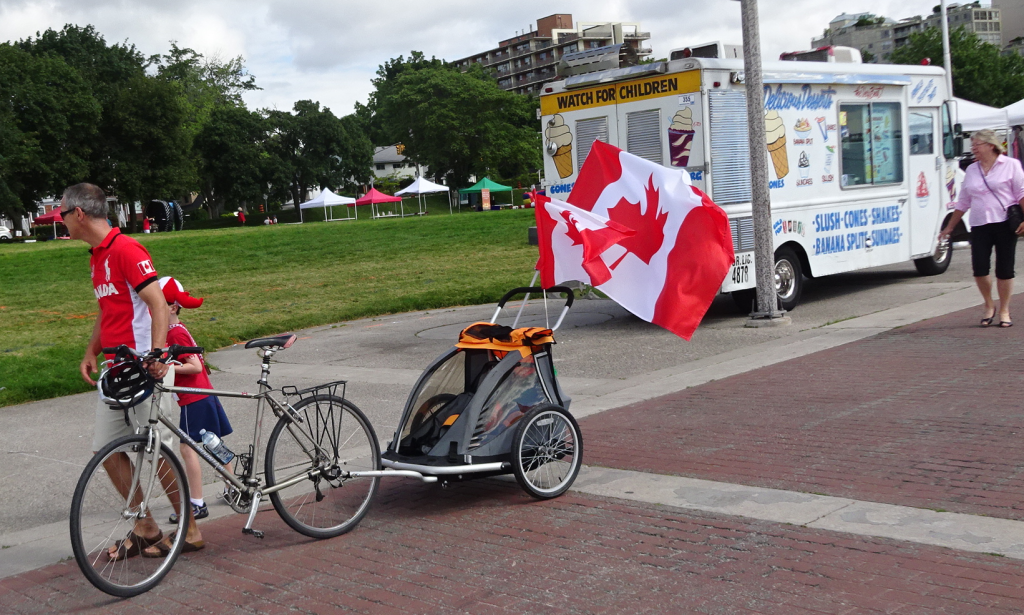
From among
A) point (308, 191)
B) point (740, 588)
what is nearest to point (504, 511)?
point (740, 588)

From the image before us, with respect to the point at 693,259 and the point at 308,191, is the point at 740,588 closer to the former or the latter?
the point at 693,259

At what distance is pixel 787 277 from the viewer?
1290 cm

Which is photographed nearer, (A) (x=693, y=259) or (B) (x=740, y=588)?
(B) (x=740, y=588)

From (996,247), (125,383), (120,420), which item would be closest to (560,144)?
(996,247)

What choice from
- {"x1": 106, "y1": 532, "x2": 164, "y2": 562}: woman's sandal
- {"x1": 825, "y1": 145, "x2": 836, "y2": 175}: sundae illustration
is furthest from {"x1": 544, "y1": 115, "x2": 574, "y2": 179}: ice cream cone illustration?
{"x1": 106, "y1": 532, "x2": 164, "y2": 562}: woman's sandal

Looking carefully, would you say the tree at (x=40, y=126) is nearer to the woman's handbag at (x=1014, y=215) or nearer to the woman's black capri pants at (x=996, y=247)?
the woman's black capri pants at (x=996, y=247)

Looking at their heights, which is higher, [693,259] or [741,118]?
[741,118]

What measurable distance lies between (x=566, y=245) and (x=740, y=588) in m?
4.00

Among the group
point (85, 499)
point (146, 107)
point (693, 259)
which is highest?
point (146, 107)

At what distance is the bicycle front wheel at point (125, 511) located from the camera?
4.47 meters

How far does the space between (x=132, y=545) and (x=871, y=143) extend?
39.6 ft

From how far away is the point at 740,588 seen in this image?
4184mm

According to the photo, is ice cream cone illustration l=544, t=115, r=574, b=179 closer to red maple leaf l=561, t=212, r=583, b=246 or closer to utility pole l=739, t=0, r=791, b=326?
utility pole l=739, t=0, r=791, b=326

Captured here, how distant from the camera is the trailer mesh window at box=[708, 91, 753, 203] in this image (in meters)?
11.8
